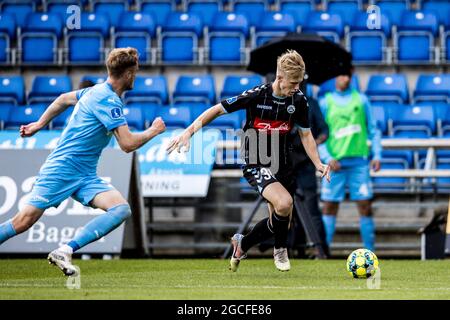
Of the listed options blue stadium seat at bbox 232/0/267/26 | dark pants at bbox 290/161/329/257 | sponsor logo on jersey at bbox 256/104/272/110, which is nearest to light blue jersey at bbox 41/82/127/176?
sponsor logo on jersey at bbox 256/104/272/110

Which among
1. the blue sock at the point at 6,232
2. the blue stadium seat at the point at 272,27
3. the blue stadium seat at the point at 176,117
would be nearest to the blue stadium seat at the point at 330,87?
the blue stadium seat at the point at 272,27

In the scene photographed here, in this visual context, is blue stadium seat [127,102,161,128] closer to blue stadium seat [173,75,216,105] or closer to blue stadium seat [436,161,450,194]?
blue stadium seat [173,75,216,105]

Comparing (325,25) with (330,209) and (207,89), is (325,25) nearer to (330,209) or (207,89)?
(207,89)

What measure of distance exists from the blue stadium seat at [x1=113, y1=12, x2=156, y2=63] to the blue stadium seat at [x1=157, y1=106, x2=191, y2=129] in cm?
251

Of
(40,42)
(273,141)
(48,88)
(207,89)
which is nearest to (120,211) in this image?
(273,141)

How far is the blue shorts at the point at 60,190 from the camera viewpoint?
898 centimetres

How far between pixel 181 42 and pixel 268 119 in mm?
10070

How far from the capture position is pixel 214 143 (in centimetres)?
1512

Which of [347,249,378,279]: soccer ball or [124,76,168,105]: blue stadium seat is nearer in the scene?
[347,249,378,279]: soccer ball

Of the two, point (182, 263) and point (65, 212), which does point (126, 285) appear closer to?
point (182, 263)

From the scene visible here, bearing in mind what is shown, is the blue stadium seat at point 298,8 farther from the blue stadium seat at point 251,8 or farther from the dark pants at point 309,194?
the dark pants at point 309,194

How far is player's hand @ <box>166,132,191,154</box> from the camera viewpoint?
29.8 ft

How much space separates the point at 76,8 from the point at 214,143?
5551 millimetres

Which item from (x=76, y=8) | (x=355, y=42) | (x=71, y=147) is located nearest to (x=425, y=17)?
(x=355, y=42)
